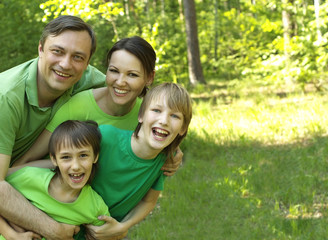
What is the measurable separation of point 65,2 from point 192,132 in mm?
3087

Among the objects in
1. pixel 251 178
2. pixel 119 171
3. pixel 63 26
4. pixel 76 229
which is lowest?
pixel 251 178

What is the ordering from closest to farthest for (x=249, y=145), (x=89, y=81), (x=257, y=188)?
1. (x=89, y=81)
2. (x=257, y=188)
3. (x=249, y=145)

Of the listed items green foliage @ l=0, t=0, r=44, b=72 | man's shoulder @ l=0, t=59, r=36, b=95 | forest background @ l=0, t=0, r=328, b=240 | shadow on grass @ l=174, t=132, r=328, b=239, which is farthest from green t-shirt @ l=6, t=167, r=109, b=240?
green foliage @ l=0, t=0, r=44, b=72

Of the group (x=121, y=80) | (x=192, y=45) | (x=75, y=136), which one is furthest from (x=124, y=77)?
(x=192, y=45)

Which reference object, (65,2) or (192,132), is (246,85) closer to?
(192,132)

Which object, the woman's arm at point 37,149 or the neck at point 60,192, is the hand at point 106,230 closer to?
the neck at point 60,192

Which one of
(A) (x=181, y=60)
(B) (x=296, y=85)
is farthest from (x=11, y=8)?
(A) (x=181, y=60)

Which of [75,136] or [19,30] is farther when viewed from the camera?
[19,30]

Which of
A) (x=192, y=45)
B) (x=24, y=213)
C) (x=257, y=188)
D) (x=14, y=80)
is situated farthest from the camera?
(x=192, y=45)

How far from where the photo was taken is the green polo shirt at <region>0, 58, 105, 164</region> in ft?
7.75

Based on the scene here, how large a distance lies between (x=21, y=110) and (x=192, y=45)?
11.4 m

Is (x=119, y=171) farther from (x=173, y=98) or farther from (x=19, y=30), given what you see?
(x=19, y=30)

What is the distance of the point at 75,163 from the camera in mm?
2363

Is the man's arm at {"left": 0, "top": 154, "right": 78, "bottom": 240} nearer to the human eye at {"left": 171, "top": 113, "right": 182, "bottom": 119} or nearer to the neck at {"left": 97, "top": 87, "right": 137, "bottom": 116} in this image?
the neck at {"left": 97, "top": 87, "right": 137, "bottom": 116}
